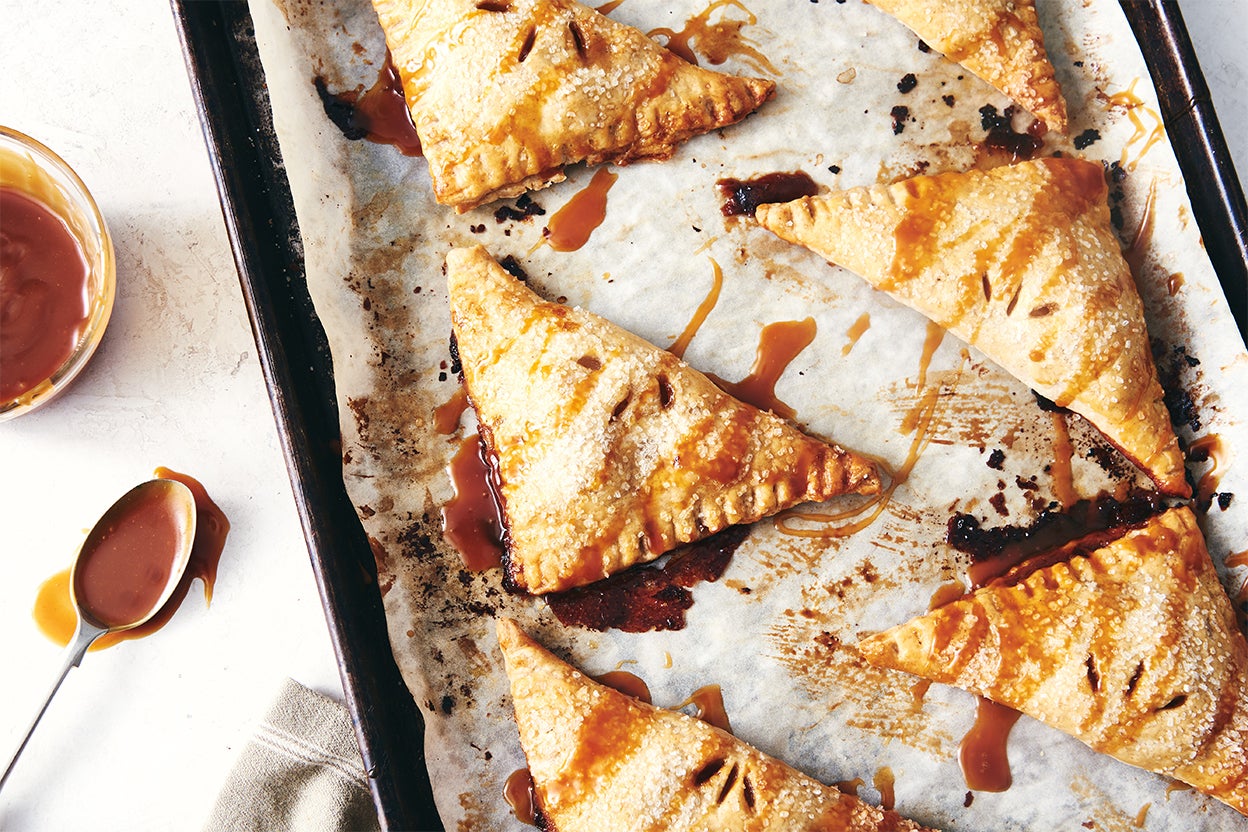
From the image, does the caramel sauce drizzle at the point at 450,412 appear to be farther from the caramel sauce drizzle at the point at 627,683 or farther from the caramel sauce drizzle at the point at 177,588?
the caramel sauce drizzle at the point at 627,683

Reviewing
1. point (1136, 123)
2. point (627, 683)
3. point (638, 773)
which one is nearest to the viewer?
point (638, 773)

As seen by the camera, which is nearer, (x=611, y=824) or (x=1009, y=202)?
(x=611, y=824)

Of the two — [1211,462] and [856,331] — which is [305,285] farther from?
[1211,462]

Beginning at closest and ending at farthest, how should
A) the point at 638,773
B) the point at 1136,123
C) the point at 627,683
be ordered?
the point at 638,773, the point at 627,683, the point at 1136,123

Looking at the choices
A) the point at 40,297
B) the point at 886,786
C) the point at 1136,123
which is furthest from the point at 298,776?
the point at 1136,123

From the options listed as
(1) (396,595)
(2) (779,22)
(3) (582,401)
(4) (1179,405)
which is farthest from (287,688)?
(4) (1179,405)

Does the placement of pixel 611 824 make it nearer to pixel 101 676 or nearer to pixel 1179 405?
pixel 101 676
